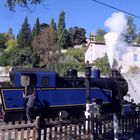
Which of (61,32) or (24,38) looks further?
(61,32)

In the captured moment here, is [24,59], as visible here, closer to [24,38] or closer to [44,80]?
[24,38]

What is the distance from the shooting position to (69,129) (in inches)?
459

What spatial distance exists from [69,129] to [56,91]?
7453 millimetres

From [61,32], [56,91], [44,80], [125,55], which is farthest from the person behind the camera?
Result: [61,32]

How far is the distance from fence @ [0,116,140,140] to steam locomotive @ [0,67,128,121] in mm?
4440

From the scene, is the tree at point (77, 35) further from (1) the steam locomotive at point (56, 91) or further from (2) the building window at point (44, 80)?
(2) the building window at point (44, 80)

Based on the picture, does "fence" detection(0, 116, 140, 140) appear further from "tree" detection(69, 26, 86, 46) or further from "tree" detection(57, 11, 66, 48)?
"tree" detection(69, 26, 86, 46)

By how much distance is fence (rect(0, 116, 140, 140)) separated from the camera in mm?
10328

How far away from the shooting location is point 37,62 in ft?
204

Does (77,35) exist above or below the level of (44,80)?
above

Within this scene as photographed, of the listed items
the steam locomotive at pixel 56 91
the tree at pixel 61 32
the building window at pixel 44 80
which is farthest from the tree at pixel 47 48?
the building window at pixel 44 80

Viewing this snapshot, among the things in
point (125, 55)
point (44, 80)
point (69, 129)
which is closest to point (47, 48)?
point (125, 55)

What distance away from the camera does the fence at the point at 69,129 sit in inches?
407

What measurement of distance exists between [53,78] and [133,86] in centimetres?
1583
